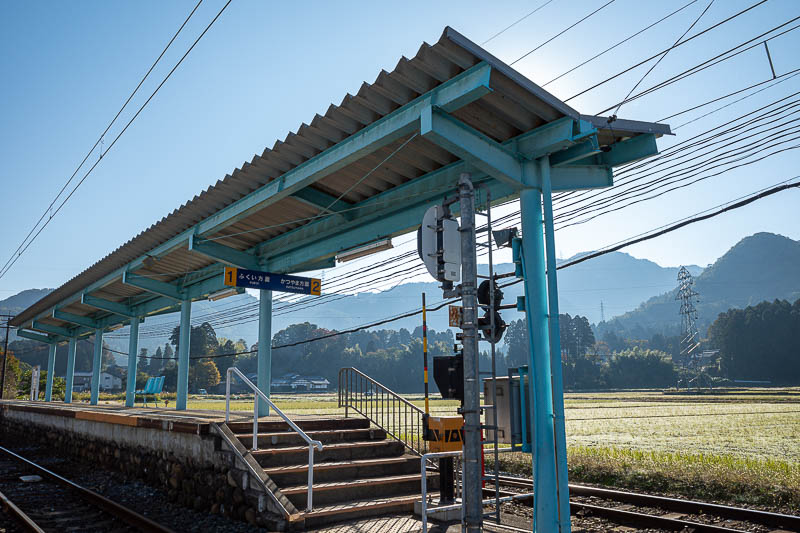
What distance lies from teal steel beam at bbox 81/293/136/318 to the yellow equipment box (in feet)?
53.0

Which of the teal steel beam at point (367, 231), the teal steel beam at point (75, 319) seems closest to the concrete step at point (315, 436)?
the teal steel beam at point (367, 231)

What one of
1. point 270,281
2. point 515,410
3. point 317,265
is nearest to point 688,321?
point 317,265

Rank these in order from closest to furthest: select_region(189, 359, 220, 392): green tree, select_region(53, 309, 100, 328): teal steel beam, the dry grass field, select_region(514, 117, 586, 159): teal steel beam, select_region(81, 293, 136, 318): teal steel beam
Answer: select_region(514, 117, 586, 159): teal steel beam
the dry grass field
select_region(81, 293, 136, 318): teal steel beam
select_region(53, 309, 100, 328): teal steel beam
select_region(189, 359, 220, 392): green tree

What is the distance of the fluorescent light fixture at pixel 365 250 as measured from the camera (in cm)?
1031

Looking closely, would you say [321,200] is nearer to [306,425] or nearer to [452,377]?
[306,425]

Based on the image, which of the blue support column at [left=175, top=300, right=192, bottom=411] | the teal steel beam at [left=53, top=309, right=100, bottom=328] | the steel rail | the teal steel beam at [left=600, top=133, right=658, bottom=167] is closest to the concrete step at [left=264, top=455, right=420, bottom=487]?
the steel rail

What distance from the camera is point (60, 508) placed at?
10062mm

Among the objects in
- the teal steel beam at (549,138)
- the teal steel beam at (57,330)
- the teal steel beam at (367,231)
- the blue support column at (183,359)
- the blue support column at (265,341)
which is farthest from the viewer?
the teal steel beam at (57,330)

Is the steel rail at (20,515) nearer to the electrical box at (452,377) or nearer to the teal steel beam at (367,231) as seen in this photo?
the electrical box at (452,377)

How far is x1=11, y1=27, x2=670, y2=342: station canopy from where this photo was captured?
6.75 m

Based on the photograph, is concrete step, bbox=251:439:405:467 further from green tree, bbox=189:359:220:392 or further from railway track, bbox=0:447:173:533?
green tree, bbox=189:359:220:392

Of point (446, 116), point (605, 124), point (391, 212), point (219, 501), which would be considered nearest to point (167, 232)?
point (391, 212)

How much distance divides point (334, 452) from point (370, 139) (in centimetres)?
494

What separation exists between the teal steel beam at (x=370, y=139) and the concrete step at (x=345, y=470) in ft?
14.4
